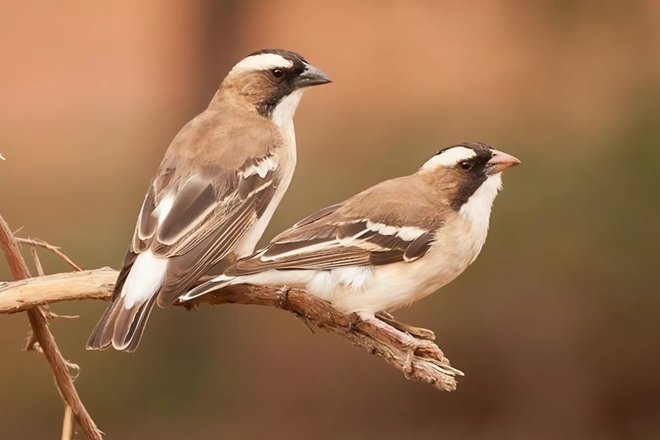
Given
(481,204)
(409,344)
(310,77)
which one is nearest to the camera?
(409,344)

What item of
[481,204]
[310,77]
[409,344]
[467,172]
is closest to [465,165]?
[467,172]

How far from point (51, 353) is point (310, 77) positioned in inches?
54.1

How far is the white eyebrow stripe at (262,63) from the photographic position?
3848mm

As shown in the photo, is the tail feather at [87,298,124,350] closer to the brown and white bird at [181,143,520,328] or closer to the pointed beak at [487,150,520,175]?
the brown and white bird at [181,143,520,328]

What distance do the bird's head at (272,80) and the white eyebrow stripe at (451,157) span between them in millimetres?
438

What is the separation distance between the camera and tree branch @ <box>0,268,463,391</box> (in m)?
2.84

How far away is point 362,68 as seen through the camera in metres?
9.49

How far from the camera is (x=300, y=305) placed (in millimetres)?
3258

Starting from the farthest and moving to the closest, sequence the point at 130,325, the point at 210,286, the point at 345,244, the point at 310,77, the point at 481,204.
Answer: the point at 310,77 < the point at 481,204 < the point at 345,244 < the point at 210,286 < the point at 130,325

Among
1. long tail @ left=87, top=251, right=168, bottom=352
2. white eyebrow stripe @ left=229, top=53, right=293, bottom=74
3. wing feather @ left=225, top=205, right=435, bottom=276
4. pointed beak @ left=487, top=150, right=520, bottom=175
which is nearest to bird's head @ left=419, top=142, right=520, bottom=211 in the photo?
pointed beak @ left=487, top=150, right=520, bottom=175

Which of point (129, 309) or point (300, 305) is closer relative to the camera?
point (129, 309)

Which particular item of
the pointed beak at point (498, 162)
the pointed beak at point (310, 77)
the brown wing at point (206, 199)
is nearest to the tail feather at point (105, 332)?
the brown wing at point (206, 199)

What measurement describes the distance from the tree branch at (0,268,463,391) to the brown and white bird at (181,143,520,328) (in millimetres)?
62

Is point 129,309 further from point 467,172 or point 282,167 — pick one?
point 467,172
